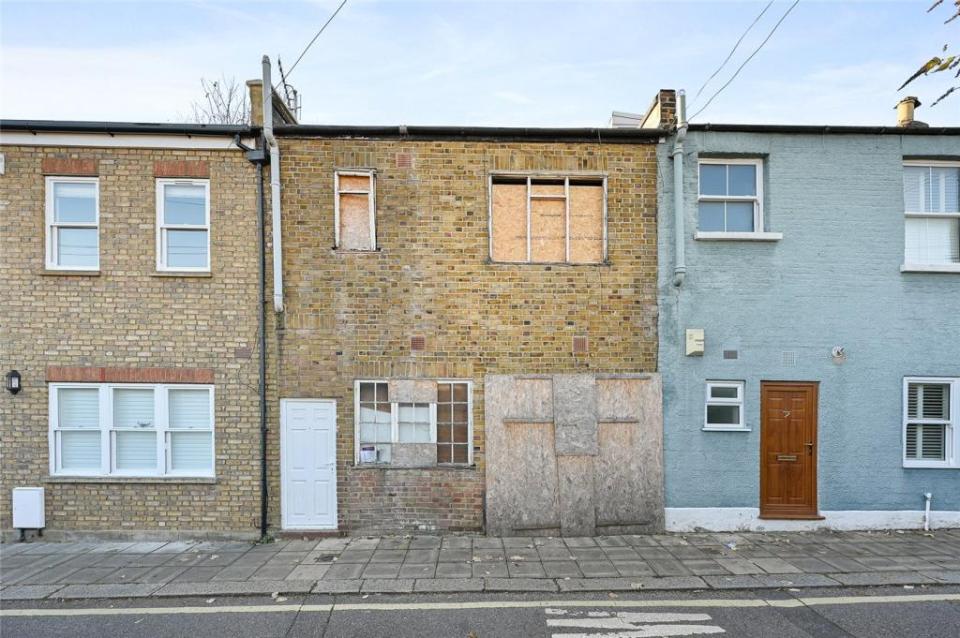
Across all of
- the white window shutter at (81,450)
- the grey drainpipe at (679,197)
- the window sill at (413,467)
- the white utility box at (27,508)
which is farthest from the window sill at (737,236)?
the white utility box at (27,508)

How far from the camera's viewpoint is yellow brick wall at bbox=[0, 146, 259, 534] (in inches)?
286

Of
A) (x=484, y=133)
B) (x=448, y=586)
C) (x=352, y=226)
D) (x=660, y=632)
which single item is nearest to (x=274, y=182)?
(x=352, y=226)

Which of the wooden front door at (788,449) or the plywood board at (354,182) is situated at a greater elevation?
the plywood board at (354,182)

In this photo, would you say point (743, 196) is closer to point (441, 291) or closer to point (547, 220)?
point (547, 220)

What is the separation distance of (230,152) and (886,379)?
11368 mm

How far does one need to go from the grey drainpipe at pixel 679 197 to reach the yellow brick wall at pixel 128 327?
687cm

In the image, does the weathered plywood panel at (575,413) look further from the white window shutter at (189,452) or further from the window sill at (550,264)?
the white window shutter at (189,452)

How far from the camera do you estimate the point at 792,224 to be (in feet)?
25.0

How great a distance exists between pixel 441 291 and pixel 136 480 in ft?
18.7

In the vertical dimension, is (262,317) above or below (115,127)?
below

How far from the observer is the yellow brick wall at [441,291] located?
7445 mm

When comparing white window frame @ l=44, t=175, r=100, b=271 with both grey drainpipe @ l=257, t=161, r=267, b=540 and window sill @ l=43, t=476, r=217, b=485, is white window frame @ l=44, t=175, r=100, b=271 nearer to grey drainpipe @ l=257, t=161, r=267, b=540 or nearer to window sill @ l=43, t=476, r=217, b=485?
grey drainpipe @ l=257, t=161, r=267, b=540

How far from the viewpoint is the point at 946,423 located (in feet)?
25.1

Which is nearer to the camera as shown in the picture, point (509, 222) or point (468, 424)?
point (468, 424)
